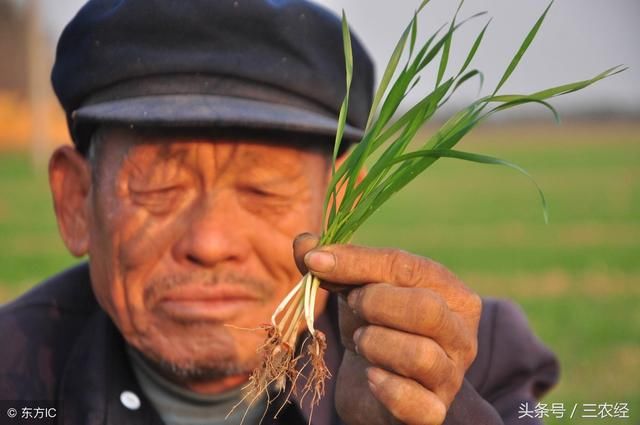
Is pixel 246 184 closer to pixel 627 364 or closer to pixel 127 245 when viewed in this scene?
pixel 127 245

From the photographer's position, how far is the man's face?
99.9 inches

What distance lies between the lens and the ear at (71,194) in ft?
9.44

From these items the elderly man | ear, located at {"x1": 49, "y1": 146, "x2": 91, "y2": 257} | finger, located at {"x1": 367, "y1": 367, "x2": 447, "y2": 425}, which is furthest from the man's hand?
ear, located at {"x1": 49, "y1": 146, "x2": 91, "y2": 257}

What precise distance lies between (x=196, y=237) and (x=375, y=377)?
2.45 feet

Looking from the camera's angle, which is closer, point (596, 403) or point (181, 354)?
point (181, 354)

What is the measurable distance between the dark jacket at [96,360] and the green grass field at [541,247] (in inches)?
81.8

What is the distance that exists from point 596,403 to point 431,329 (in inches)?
173

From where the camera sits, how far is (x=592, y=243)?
51.2ft

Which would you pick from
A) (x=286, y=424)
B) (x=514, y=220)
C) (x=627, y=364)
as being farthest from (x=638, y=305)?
(x=514, y=220)

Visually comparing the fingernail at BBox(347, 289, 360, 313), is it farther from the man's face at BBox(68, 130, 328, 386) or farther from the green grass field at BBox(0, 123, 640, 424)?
the green grass field at BBox(0, 123, 640, 424)

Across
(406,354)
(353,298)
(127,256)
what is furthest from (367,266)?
(127,256)

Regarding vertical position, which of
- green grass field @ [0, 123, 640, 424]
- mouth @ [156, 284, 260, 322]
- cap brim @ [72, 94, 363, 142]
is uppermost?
cap brim @ [72, 94, 363, 142]

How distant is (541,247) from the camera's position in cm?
1542

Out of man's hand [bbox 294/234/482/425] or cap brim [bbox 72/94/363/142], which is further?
cap brim [bbox 72/94/363/142]
